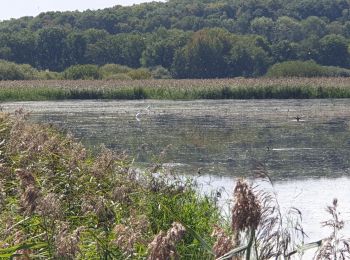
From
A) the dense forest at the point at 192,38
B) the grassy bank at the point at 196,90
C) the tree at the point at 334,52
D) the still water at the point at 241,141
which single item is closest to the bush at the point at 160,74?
the dense forest at the point at 192,38

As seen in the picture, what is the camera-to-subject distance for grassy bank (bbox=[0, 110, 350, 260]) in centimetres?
263

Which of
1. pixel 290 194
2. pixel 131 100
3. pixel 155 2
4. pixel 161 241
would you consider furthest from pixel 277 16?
pixel 161 241

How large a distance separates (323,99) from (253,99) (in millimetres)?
2589

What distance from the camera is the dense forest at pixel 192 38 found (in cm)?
6669

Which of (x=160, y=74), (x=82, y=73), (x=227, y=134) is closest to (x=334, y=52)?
(x=160, y=74)

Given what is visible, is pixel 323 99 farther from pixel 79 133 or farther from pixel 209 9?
pixel 209 9

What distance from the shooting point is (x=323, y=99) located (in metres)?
30.2

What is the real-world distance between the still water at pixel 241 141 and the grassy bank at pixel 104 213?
24.1 inches

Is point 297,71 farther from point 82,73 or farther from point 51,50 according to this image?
point 51,50

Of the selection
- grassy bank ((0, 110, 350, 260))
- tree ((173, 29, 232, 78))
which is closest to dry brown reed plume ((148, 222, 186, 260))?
grassy bank ((0, 110, 350, 260))

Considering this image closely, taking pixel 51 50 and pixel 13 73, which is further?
pixel 51 50

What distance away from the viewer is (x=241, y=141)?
15.6m

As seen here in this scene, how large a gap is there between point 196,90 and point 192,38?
3693cm

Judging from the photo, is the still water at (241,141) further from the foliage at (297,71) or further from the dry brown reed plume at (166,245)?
the foliage at (297,71)
